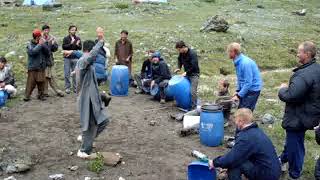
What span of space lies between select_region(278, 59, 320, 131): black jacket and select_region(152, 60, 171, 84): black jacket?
18.1 ft

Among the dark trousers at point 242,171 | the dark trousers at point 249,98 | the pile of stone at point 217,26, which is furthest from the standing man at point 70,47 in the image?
the pile of stone at point 217,26

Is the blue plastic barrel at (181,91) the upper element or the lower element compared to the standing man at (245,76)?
lower

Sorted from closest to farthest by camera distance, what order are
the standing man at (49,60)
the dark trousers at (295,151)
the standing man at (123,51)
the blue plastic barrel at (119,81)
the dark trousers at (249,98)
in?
the dark trousers at (295,151) → the dark trousers at (249,98) → the standing man at (49,60) → the blue plastic barrel at (119,81) → the standing man at (123,51)

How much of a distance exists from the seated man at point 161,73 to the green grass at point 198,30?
130 centimetres

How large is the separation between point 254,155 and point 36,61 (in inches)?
291

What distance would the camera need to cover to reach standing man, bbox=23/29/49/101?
13086mm

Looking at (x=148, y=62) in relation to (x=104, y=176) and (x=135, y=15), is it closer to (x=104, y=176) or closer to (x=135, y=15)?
Answer: (x=104, y=176)

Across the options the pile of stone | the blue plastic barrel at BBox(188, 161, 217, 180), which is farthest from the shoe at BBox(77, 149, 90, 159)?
the pile of stone

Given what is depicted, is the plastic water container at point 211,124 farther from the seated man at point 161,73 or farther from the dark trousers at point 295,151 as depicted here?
the seated man at point 161,73

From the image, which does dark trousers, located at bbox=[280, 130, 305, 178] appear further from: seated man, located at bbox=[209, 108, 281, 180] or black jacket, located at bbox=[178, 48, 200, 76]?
black jacket, located at bbox=[178, 48, 200, 76]

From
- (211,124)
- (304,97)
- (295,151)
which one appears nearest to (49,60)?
(211,124)

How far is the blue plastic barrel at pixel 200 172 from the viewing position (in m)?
8.05

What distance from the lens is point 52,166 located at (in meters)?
9.18

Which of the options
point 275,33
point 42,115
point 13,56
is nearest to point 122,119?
point 42,115
